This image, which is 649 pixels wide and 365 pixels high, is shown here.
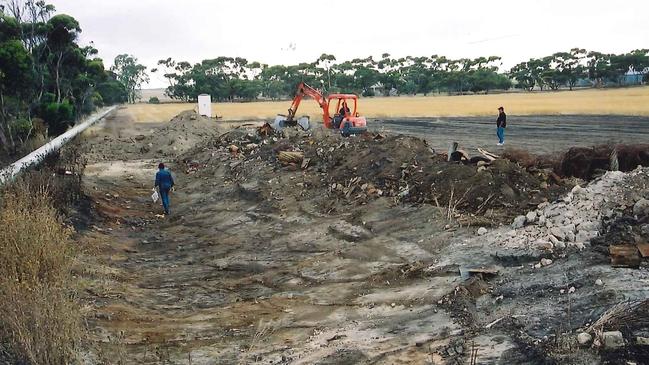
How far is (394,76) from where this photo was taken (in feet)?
400

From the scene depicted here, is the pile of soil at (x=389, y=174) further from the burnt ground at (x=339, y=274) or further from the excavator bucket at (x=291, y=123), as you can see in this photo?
the excavator bucket at (x=291, y=123)

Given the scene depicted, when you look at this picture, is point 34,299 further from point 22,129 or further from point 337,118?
point 22,129

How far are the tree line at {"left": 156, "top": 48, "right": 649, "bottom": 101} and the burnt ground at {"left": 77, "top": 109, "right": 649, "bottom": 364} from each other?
333 feet

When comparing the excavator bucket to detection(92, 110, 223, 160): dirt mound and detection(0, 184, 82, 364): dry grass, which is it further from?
detection(0, 184, 82, 364): dry grass

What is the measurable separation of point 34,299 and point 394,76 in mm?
120029

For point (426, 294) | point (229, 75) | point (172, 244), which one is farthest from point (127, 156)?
point (229, 75)

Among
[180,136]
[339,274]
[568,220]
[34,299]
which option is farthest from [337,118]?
[34,299]

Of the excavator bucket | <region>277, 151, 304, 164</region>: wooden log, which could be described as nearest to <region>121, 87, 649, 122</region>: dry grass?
the excavator bucket

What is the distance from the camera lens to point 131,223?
14062mm

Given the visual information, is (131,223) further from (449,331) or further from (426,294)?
(449,331)

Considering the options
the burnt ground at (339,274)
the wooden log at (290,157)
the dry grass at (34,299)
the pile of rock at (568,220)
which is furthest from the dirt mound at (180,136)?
the dry grass at (34,299)

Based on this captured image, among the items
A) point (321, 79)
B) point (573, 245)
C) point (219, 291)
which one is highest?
point (321, 79)

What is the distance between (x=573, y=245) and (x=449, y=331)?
2826 millimetres

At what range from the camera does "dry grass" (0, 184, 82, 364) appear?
4824 mm
